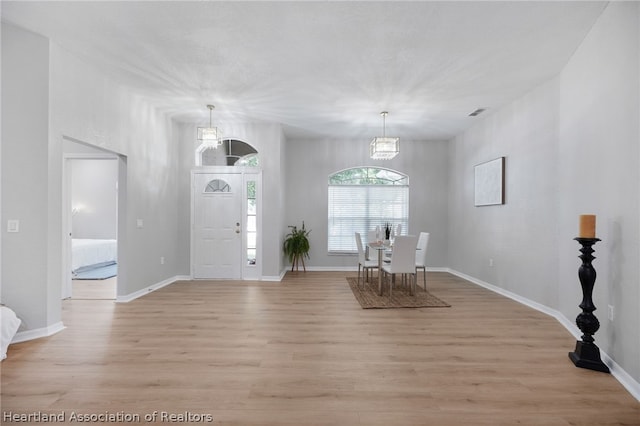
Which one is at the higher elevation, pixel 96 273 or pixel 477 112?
pixel 477 112

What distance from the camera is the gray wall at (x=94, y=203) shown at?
8.76 metres

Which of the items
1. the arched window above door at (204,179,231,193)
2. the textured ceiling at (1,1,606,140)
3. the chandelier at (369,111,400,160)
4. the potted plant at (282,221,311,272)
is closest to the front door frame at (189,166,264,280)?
the arched window above door at (204,179,231,193)

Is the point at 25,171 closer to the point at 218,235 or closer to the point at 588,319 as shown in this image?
the point at 218,235

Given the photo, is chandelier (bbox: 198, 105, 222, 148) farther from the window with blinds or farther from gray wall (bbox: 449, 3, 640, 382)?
gray wall (bbox: 449, 3, 640, 382)

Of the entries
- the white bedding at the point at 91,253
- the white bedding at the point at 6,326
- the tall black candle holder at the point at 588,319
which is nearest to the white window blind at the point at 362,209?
the tall black candle holder at the point at 588,319

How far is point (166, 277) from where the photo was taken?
5.70 metres

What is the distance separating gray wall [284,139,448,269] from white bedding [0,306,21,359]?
481cm

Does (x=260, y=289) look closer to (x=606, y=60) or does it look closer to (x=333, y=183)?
(x=333, y=183)

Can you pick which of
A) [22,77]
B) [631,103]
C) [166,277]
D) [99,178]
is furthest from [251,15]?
[99,178]

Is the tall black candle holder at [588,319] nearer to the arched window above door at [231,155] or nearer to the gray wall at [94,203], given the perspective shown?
the arched window above door at [231,155]

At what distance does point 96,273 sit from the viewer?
6.40 m

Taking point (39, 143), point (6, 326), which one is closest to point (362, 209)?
point (39, 143)

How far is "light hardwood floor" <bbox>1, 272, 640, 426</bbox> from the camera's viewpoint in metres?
1.99

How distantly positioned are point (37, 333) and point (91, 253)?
174 inches
